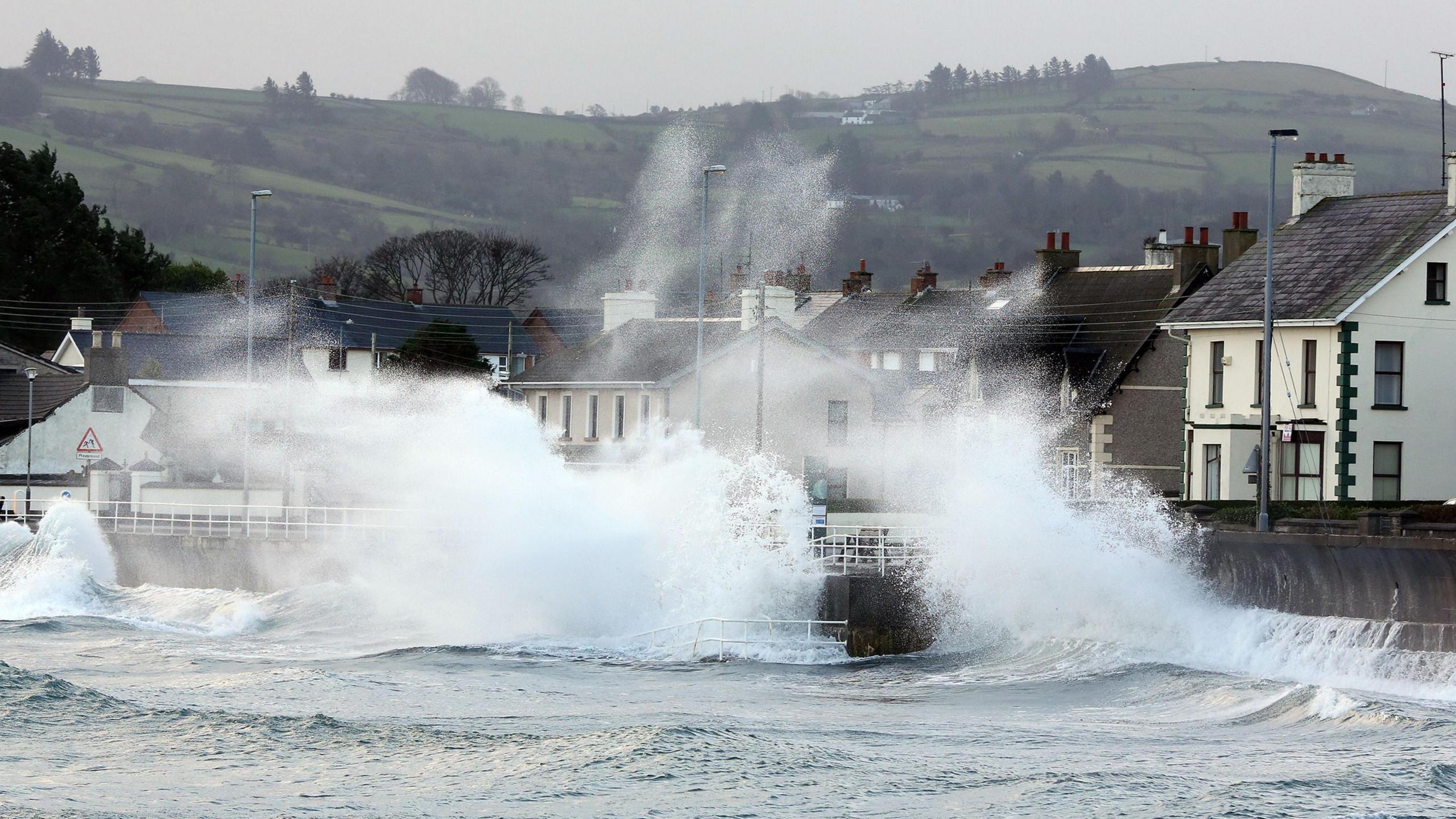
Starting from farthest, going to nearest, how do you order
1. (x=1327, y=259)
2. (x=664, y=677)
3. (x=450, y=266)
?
(x=450, y=266), (x=1327, y=259), (x=664, y=677)

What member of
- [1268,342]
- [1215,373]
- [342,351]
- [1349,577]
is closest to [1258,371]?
[1215,373]

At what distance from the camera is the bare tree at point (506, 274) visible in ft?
423

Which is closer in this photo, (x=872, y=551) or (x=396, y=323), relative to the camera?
(x=872, y=551)

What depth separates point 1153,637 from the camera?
3288 cm

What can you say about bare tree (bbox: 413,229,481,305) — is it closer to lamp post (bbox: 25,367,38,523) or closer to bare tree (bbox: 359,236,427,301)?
bare tree (bbox: 359,236,427,301)

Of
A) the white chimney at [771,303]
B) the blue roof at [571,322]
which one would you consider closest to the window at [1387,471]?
the white chimney at [771,303]

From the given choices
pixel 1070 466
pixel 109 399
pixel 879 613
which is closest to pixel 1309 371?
pixel 879 613

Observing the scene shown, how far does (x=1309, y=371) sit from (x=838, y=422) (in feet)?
59.0

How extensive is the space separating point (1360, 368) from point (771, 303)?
24613 millimetres

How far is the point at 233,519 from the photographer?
47625 mm

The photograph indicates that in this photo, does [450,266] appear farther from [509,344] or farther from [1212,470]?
[1212,470]

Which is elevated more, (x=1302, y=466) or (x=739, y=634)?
(x=1302, y=466)

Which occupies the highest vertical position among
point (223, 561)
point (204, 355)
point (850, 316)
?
point (850, 316)

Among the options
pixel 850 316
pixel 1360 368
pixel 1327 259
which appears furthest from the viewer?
pixel 850 316
